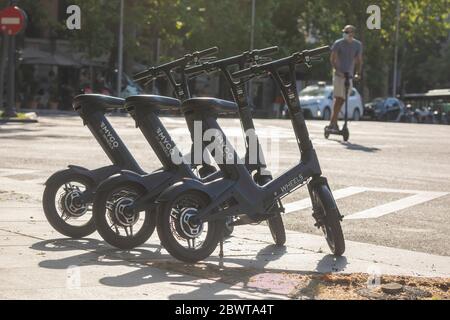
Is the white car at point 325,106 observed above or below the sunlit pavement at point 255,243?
above

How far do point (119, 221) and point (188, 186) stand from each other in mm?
735

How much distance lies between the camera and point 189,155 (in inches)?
318

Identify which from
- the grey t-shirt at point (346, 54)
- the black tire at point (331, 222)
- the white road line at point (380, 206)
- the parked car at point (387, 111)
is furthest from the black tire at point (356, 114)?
the black tire at point (331, 222)

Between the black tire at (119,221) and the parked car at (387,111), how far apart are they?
4516 cm

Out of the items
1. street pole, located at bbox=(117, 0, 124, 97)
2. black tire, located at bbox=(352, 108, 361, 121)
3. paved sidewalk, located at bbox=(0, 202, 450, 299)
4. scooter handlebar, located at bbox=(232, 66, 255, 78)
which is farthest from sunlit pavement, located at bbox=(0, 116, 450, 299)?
street pole, located at bbox=(117, 0, 124, 97)

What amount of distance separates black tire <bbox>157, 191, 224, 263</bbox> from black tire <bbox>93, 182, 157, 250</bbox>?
22.6 inches

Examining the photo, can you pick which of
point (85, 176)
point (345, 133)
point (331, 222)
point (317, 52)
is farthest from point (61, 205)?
point (345, 133)

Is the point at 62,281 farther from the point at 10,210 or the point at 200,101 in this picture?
the point at 10,210

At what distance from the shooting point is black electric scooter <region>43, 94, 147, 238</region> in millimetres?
7984

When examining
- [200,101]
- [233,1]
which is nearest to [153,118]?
[200,101]

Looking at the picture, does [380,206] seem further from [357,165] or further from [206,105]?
[206,105]

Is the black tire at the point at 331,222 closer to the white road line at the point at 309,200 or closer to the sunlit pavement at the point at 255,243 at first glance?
the sunlit pavement at the point at 255,243

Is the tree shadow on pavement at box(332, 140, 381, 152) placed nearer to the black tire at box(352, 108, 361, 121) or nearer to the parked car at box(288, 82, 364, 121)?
the parked car at box(288, 82, 364, 121)

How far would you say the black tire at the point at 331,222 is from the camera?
752 cm
